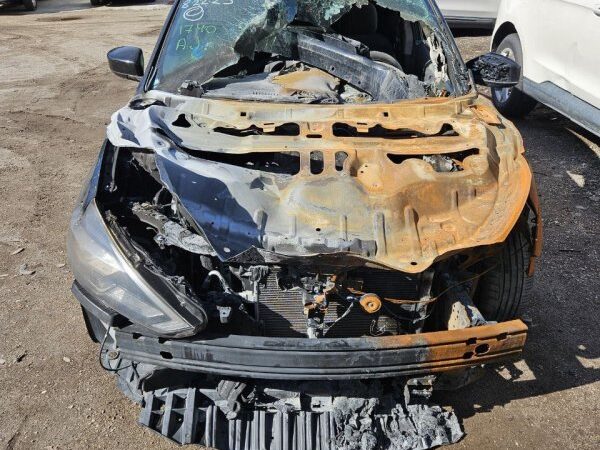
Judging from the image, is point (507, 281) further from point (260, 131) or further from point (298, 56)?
point (298, 56)

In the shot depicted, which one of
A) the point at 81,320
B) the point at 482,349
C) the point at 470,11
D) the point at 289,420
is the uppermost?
the point at 482,349

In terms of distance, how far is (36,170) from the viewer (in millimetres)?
5316

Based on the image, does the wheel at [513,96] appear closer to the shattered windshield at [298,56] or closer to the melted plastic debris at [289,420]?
the shattered windshield at [298,56]

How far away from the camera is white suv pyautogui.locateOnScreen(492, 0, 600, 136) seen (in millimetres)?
4961

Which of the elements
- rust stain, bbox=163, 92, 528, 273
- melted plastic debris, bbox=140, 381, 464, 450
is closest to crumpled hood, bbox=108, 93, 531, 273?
rust stain, bbox=163, 92, 528, 273

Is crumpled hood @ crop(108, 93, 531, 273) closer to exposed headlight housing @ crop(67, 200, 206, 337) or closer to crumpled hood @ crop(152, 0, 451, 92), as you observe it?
exposed headlight housing @ crop(67, 200, 206, 337)

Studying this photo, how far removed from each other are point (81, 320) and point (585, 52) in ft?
15.3

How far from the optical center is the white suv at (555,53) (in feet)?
16.3

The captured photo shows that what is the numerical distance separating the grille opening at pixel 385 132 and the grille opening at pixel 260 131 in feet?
0.71

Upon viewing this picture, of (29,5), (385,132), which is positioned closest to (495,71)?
(385,132)

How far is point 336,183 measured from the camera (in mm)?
2383

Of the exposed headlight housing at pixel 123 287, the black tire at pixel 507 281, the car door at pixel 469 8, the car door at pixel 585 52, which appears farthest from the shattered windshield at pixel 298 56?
the car door at pixel 469 8

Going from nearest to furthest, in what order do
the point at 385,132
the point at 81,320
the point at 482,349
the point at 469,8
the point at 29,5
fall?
the point at 482,349
the point at 385,132
the point at 81,320
the point at 469,8
the point at 29,5

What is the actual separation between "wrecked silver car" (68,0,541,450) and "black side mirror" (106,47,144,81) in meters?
0.24
